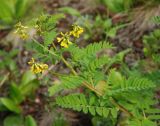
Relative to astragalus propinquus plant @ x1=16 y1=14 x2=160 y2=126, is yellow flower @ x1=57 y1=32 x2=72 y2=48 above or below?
above

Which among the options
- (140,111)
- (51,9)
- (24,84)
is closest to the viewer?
(140,111)

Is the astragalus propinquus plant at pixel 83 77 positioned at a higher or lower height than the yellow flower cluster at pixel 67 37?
lower

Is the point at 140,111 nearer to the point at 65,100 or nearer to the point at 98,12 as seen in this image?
the point at 65,100

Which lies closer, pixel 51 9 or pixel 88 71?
pixel 88 71

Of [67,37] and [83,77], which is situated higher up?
[67,37]

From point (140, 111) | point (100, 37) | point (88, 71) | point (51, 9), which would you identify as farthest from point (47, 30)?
point (51, 9)

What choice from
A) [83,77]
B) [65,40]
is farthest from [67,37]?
[83,77]

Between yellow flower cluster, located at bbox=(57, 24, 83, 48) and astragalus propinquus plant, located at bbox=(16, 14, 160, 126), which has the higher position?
yellow flower cluster, located at bbox=(57, 24, 83, 48)

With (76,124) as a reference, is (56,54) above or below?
above

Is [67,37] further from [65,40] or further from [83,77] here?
[83,77]

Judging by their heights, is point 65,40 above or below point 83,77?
above

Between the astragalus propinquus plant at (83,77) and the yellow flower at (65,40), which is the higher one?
the yellow flower at (65,40)
